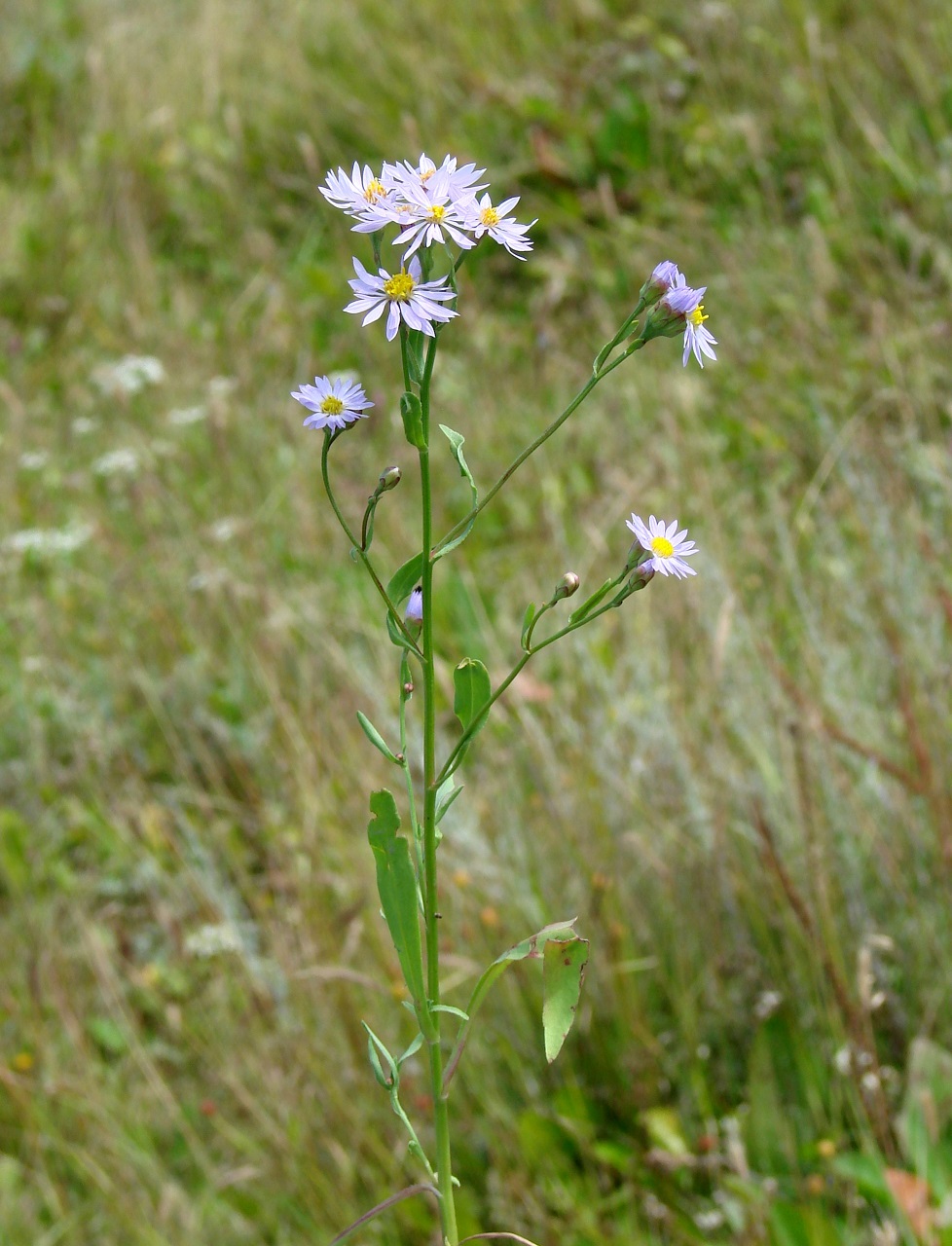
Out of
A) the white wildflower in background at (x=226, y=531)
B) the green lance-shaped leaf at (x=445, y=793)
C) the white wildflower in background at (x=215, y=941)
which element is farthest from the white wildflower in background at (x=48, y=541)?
the green lance-shaped leaf at (x=445, y=793)

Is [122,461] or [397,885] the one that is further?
[122,461]

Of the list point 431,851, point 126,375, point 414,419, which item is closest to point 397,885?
point 431,851

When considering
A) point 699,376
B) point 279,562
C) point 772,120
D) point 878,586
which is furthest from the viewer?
point 772,120

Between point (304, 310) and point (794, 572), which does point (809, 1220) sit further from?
point (304, 310)

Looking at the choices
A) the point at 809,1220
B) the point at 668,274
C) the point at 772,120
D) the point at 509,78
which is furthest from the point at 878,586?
the point at 509,78

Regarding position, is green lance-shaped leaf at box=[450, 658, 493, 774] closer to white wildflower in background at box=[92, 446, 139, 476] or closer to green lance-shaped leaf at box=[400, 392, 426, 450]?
green lance-shaped leaf at box=[400, 392, 426, 450]

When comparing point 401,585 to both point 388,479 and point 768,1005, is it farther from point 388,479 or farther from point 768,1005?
point 768,1005
